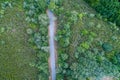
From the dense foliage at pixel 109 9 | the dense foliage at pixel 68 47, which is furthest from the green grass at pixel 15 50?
the dense foliage at pixel 109 9

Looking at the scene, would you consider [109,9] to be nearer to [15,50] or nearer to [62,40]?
[62,40]

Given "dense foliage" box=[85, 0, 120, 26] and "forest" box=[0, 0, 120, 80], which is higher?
"dense foliage" box=[85, 0, 120, 26]

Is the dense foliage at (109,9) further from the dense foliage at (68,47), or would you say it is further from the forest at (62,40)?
the dense foliage at (68,47)

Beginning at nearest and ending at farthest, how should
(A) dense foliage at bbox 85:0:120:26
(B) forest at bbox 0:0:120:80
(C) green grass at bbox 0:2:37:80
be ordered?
(C) green grass at bbox 0:2:37:80, (B) forest at bbox 0:0:120:80, (A) dense foliage at bbox 85:0:120:26

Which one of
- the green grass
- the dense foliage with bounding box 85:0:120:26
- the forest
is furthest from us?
the dense foliage with bounding box 85:0:120:26

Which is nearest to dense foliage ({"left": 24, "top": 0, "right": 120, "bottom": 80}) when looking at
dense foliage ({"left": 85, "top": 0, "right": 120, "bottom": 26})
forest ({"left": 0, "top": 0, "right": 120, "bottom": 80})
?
forest ({"left": 0, "top": 0, "right": 120, "bottom": 80})

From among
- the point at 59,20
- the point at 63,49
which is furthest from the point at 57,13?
the point at 63,49

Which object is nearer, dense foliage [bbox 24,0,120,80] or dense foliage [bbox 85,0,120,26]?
dense foliage [bbox 24,0,120,80]

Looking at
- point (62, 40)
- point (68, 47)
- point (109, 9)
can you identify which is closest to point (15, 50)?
point (62, 40)

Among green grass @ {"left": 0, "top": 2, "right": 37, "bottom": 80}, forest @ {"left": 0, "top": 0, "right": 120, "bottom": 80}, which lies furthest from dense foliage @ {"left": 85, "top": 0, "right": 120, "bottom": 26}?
green grass @ {"left": 0, "top": 2, "right": 37, "bottom": 80}

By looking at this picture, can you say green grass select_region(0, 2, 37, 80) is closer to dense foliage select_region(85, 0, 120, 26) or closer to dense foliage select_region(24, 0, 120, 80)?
dense foliage select_region(24, 0, 120, 80)
